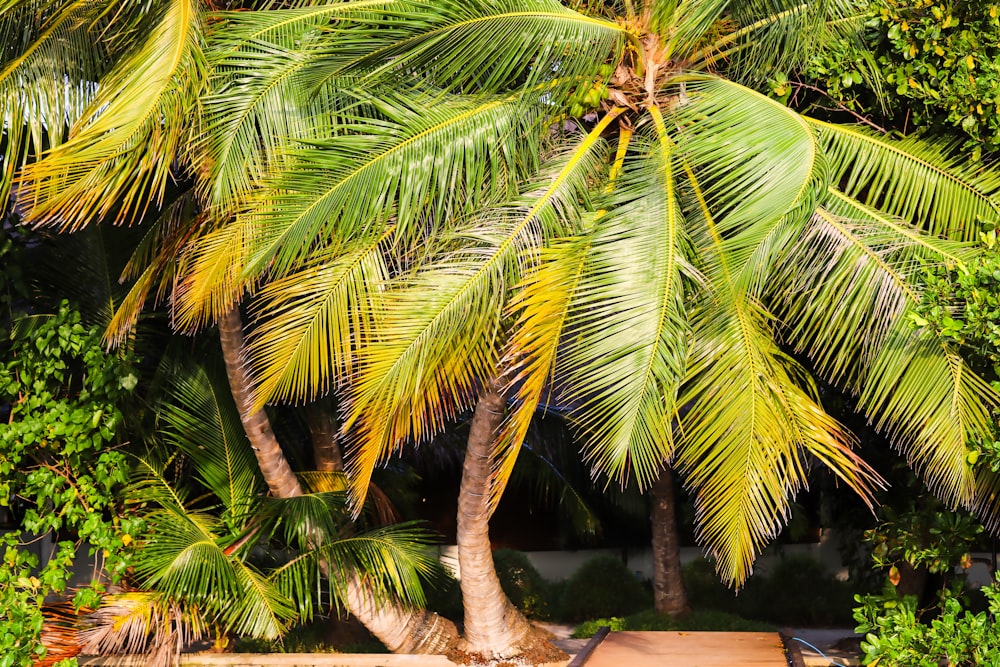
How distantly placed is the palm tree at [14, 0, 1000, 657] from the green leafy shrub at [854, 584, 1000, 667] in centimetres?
74

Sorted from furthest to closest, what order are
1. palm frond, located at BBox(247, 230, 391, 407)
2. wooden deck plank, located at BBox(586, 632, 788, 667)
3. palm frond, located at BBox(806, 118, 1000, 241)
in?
wooden deck plank, located at BBox(586, 632, 788, 667)
palm frond, located at BBox(806, 118, 1000, 241)
palm frond, located at BBox(247, 230, 391, 407)

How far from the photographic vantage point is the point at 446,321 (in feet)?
18.0

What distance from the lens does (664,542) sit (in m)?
10.3

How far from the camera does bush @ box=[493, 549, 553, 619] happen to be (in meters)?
12.2

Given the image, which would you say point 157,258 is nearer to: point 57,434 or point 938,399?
point 57,434

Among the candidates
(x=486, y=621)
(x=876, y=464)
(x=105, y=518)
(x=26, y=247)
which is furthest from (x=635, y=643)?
(x=26, y=247)

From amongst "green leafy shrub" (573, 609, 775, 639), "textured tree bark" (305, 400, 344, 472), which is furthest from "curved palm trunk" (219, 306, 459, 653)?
"green leafy shrub" (573, 609, 775, 639)

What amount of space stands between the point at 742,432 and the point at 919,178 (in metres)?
2.08

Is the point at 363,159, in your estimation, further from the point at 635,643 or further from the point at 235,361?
the point at 635,643

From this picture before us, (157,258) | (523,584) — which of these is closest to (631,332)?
(157,258)

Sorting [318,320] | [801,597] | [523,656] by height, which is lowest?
[801,597]

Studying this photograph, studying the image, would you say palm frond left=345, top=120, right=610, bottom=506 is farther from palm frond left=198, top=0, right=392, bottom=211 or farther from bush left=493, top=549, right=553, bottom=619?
bush left=493, top=549, right=553, bottom=619

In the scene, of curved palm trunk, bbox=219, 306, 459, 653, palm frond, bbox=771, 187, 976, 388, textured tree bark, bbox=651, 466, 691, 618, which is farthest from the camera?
textured tree bark, bbox=651, 466, 691, 618

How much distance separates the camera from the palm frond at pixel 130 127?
5430 mm
